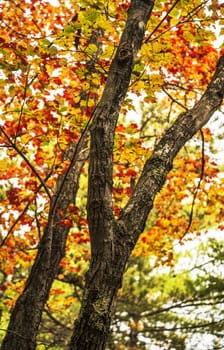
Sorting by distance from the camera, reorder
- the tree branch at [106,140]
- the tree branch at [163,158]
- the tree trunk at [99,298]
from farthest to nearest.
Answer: the tree branch at [163,158] < the tree branch at [106,140] < the tree trunk at [99,298]

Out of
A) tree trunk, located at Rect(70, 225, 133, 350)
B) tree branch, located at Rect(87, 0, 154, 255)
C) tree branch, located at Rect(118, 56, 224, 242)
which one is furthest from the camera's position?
tree branch, located at Rect(118, 56, 224, 242)

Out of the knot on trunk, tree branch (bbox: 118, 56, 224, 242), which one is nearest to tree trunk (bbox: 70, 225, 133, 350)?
tree branch (bbox: 118, 56, 224, 242)

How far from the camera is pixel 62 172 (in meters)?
4.93

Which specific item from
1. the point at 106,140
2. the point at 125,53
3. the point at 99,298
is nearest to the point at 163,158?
the point at 106,140

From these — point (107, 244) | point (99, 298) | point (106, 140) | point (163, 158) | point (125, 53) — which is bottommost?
point (99, 298)

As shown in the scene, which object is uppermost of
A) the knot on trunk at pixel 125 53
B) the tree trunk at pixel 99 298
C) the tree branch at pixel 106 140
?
the knot on trunk at pixel 125 53

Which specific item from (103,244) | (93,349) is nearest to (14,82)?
(103,244)

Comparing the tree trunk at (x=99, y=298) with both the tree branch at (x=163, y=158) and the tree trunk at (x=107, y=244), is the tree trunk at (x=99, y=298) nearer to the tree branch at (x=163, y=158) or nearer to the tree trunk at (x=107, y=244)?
the tree trunk at (x=107, y=244)

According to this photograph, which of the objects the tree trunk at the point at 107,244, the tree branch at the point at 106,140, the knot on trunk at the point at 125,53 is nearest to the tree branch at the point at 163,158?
the tree trunk at the point at 107,244

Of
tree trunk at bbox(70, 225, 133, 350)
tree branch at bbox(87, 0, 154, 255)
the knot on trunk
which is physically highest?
the knot on trunk

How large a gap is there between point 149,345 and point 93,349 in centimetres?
950

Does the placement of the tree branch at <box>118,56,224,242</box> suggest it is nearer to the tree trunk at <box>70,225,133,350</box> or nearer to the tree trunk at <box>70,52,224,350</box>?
the tree trunk at <box>70,52,224,350</box>

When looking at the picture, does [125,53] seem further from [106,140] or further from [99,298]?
[99,298]

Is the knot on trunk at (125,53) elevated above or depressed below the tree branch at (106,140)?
above
